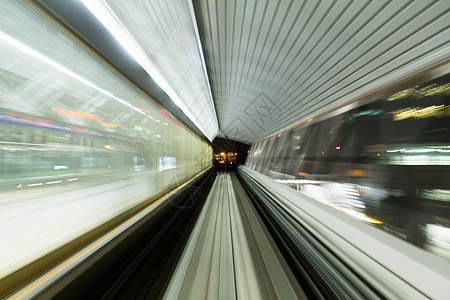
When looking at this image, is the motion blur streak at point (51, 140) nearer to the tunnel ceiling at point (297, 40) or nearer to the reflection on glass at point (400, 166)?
the tunnel ceiling at point (297, 40)

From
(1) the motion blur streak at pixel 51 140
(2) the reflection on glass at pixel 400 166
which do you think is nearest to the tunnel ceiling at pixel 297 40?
(1) the motion blur streak at pixel 51 140

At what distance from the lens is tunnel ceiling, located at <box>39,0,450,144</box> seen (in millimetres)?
1500

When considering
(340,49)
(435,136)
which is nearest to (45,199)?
(435,136)

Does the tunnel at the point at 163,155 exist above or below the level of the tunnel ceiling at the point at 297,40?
below

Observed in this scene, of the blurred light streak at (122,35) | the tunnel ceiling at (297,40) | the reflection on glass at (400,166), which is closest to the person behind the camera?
the blurred light streak at (122,35)

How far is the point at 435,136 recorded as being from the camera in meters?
1.51

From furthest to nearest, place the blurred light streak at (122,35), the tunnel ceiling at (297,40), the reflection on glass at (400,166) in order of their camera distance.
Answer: the tunnel ceiling at (297,40) → the reflection on glass at (400,166) → the blurred light streak at (122,35)

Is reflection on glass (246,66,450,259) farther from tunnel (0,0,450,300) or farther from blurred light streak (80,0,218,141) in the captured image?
blurred light streak (80,0,218,141)

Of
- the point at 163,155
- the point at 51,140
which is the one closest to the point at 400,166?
the point at 51,140

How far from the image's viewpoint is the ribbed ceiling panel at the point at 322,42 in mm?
1550

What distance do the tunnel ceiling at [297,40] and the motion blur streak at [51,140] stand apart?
235 millimetres

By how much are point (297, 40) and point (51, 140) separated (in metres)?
3.03

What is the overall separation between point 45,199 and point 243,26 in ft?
9.59

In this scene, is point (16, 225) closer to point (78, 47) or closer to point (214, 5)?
point (78, 47)
